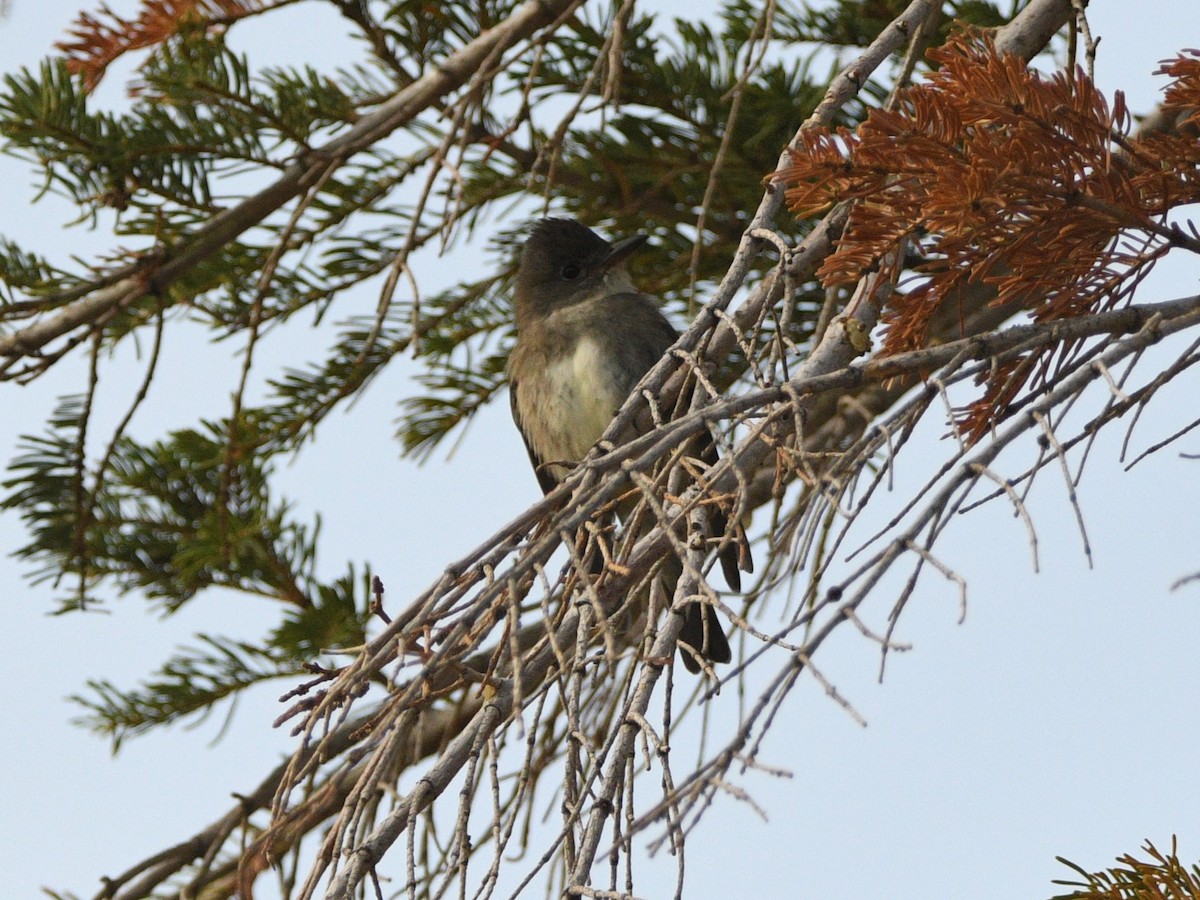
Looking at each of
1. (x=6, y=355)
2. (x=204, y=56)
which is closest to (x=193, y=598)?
(x=6, y=355)

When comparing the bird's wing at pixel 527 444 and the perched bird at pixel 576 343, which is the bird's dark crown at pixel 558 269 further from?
the bird's wing at pixel 527 444

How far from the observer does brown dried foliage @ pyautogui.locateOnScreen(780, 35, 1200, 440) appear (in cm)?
157

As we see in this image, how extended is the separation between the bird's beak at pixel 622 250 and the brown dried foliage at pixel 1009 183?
201cm

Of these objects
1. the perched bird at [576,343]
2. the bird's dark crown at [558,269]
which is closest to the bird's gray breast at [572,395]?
the perched bird at [576,343]

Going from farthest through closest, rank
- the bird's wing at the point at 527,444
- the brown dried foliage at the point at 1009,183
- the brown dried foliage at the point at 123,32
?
the bird's wing at the point at 527,444, the brown dried foliage at the point at 123,32, the brown dried foliage at the point at 1009,183

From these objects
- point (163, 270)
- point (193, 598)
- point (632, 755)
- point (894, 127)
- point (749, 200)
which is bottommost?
point (632, 755)

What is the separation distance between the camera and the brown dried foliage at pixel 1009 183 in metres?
1.57

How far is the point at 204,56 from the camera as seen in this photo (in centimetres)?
307

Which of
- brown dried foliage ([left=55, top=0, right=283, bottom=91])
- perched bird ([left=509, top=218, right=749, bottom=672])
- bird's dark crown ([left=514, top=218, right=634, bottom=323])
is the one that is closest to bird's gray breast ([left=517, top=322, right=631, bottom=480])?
perched bird ([left=509, top=218, right=749, bottom=672])

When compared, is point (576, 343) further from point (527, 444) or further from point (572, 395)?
point (527, 444)

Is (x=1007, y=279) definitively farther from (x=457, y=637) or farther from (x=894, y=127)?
(x=457, y=637)

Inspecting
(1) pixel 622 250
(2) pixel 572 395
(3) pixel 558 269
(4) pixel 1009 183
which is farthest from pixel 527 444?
(4) pixel 1009 183

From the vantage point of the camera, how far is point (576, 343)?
167 inches

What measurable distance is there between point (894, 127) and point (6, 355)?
193 centimetres
